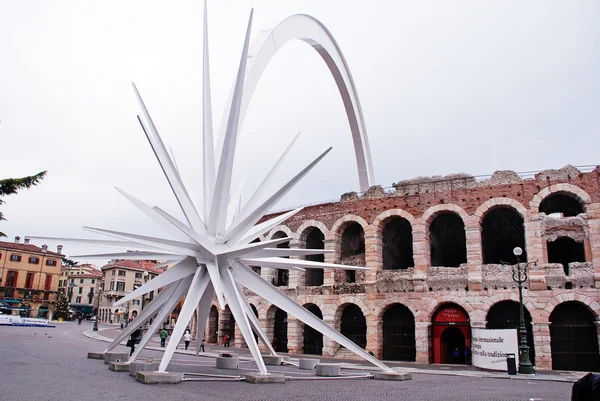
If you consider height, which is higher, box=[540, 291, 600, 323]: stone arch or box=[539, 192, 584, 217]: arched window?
box=[539, 192, 584, 217]: arched window

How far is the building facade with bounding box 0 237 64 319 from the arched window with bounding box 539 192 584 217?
69088 millimetres

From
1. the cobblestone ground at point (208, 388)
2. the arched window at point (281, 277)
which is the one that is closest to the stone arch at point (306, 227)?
the arched window at point (281, 277)

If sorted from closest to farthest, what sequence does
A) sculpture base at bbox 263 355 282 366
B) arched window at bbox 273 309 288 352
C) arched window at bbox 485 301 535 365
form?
sculpture base at bbox 263 355 282 366 → arched window at bbox 485 301 535 365 → arched window at bbox 273 309 288 352

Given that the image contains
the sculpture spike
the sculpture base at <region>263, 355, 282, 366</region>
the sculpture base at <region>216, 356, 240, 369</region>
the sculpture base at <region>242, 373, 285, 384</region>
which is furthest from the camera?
the sculpture base at <region>263, 355, 282, 366</region>

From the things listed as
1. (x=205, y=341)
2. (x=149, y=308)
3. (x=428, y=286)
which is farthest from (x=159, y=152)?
(x=205, y=341)

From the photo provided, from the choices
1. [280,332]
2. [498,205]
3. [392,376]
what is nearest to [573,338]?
[498,205]

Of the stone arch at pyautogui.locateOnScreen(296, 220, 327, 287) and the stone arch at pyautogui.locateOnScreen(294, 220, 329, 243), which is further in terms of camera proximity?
the stone arch at pyautogui.locateOnScreen(296, 220, 327, 287)

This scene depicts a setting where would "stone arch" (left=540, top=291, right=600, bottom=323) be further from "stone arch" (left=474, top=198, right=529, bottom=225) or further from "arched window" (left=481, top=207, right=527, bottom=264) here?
"arched window" (left=481, top=207, right=527, bottom=264)

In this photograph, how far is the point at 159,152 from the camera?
13.8 m

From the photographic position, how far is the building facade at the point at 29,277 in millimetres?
73375

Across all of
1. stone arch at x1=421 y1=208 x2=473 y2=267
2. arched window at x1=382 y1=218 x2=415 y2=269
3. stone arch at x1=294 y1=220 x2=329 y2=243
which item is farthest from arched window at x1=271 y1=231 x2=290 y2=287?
stone arch at x1=421 y1=208 x2=473 y2=267

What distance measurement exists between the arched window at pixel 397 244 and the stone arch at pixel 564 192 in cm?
811

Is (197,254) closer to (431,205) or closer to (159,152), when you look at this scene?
(159,152)

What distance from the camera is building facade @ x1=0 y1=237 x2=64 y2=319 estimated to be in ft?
241
